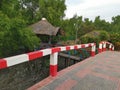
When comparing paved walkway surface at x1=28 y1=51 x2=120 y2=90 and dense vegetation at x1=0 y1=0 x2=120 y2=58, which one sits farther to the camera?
dense vegetation at x1=0 y1=0 x2=120 y2=58

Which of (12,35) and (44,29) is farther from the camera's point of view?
(44,29)

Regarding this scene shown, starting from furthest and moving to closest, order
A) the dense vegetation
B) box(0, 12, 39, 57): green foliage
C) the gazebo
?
the gazebo, the dense vegetation, box(0, 12, 39, 57): green foliage

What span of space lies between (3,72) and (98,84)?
36.7 ft

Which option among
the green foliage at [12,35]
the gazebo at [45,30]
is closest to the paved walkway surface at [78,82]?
the green foliage at [12,35]

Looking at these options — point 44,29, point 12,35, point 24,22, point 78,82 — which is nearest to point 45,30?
point 44,29

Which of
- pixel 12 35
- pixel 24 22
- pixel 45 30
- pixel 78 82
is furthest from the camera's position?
pixel 45 30

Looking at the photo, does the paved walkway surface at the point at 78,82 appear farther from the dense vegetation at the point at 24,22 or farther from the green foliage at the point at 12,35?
the green foliage at the point at 12,35

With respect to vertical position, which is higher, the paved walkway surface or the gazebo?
the gazebo

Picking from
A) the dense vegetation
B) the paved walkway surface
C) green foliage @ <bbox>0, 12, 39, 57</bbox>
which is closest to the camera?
the paved walkway surface

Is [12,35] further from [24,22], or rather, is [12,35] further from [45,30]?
[45,30]

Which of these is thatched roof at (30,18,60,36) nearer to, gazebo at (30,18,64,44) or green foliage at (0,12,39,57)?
gazebo at (30,18,64,44)

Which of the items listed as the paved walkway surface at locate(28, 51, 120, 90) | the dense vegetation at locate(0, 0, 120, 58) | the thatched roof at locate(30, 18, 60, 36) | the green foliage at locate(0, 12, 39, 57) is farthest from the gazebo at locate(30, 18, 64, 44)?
the paved walkway surface at locate(28, 51, 120, 90)

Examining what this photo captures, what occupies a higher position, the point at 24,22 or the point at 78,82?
the point at 24,22

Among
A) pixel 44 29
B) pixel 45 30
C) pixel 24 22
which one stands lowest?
pixel 45 30
